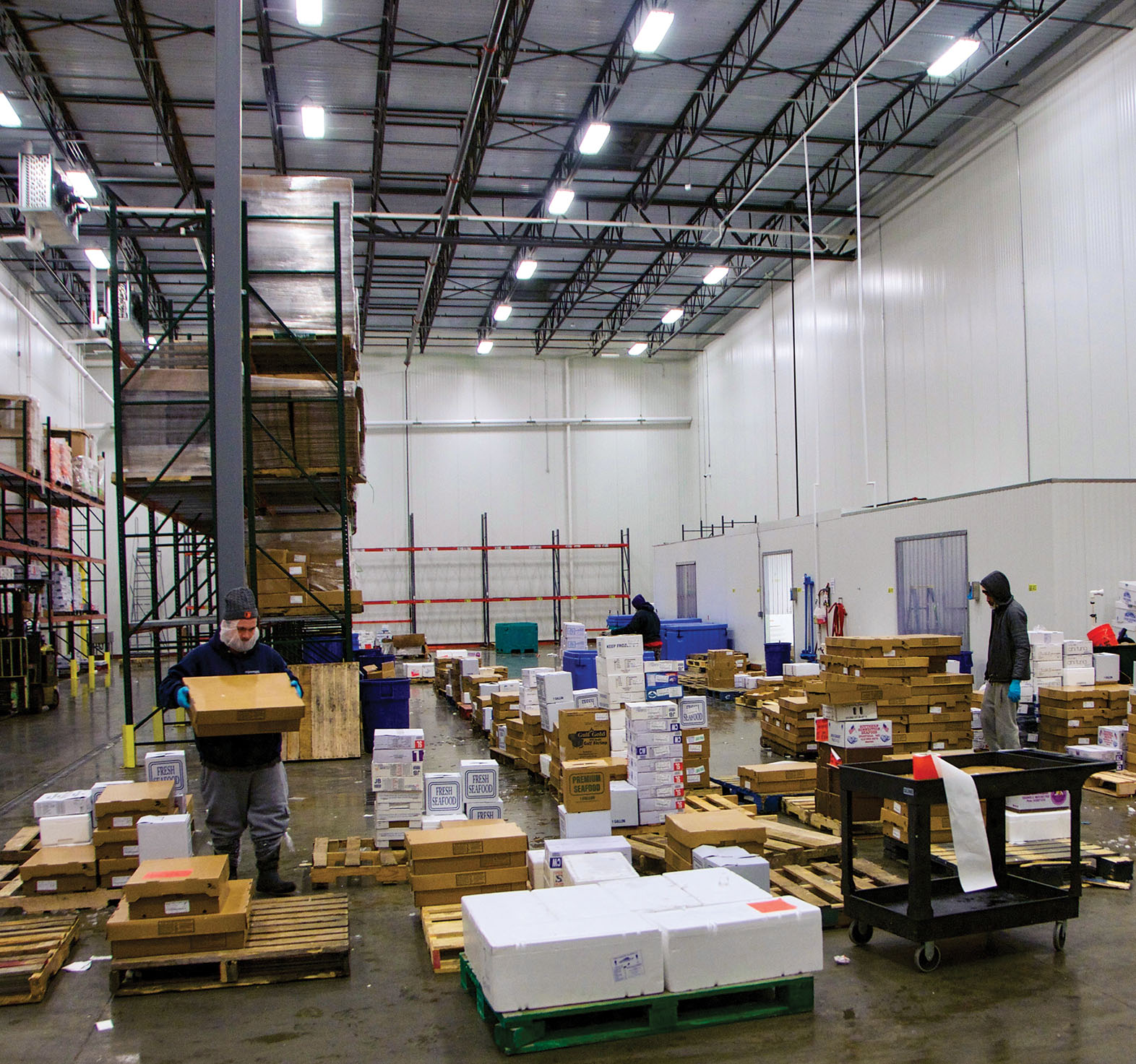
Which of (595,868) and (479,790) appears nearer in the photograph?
(595,868)

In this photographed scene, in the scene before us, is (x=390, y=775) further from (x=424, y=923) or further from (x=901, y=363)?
(x=901, y=363)

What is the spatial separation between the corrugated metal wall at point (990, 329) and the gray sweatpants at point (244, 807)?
1184 centimetres

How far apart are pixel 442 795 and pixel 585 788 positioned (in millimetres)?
1033

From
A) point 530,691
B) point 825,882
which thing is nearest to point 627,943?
point 825,882

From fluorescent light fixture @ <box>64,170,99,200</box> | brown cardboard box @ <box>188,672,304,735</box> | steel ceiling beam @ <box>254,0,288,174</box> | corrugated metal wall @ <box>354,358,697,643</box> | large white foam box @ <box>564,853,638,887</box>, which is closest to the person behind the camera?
large white foam box @ <box>564,853,638,887</box>

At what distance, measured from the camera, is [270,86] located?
14.5m

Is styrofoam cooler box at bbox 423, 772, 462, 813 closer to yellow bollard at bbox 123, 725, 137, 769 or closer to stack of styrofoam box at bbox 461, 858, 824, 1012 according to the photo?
stack of styrofoam box at bbox 461, 858, 824, 1012

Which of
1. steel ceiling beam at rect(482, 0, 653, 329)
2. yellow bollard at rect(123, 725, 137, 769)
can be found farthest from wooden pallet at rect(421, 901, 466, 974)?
steel ceiling beam at rect(482, 0, 653, 329)

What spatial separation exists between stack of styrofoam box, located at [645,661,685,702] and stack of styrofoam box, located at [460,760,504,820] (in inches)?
107

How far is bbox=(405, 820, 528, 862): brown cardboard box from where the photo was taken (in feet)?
17.9

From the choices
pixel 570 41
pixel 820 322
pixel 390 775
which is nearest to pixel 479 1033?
pixel 390 775

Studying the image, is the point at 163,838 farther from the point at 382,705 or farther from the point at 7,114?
the point at 7,114

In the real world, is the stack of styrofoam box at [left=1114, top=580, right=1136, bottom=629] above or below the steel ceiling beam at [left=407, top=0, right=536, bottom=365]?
below

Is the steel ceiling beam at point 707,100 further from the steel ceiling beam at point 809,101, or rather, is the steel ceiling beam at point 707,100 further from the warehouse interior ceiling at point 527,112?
the steel ceiling beam at point 809,101
